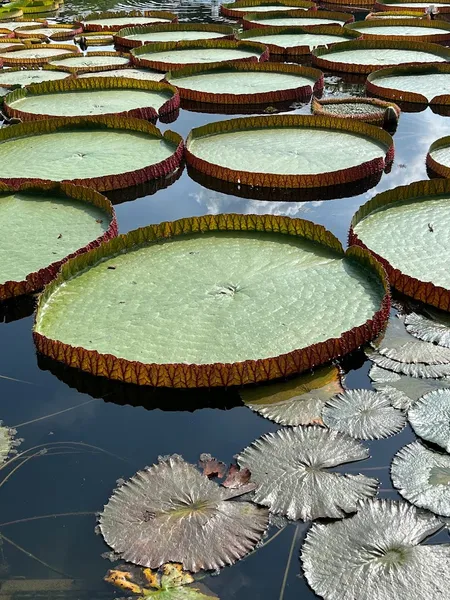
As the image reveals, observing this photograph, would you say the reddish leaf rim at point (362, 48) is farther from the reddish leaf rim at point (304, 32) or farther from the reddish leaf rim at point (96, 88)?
the reddish leaf rim at point (96, 88)

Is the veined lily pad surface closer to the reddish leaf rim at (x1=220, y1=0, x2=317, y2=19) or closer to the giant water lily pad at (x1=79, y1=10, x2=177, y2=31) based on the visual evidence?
the giant water lily pad at (x1=79, y1=10, x2=177, y2=31)

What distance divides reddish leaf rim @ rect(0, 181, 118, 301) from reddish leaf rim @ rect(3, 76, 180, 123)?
2136 millimetres

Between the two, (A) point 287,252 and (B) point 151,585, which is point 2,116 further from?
(B) point 151,585

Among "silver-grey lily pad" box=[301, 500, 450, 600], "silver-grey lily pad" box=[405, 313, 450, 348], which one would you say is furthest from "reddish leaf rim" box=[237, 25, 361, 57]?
"silver-grey lily pad" box=[301, 500, 450, 600]

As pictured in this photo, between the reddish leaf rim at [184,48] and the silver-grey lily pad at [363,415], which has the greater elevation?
the reddish leaf rim at [184,48]

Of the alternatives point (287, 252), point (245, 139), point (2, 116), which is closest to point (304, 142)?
point (245, 139)

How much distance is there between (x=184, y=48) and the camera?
30.5 ft

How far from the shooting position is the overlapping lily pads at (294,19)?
11.1 m

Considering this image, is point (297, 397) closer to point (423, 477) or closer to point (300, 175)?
point (423, 477)

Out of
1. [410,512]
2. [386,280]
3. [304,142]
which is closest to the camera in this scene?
[410,512]

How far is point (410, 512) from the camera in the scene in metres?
2.11

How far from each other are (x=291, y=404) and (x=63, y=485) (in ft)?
2.89

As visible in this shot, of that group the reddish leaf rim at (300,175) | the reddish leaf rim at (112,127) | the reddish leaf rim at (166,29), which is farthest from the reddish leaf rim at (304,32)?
the reddish leaf rim at (112,127)

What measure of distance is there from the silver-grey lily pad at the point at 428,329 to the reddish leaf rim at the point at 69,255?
168 centimetres
